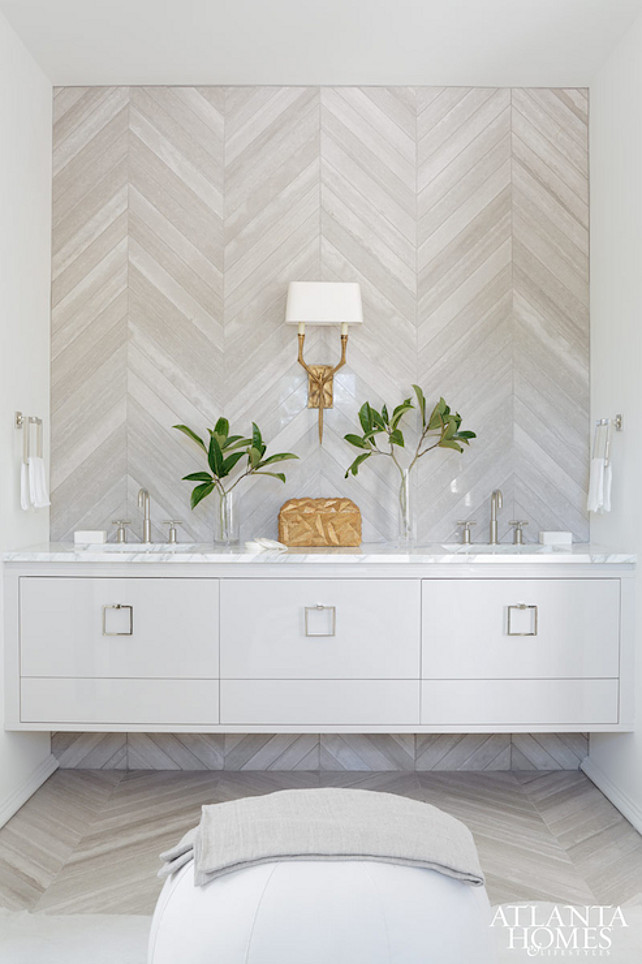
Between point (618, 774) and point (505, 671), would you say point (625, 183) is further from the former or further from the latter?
point (618, 774)

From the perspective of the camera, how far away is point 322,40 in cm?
316

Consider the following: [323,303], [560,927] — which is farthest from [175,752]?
[323,303]

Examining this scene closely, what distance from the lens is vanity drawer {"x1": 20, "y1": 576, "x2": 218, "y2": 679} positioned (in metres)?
3.07

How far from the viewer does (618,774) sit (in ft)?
10.4

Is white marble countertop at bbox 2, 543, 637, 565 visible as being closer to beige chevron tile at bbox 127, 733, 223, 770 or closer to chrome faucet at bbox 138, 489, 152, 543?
chrome faucet at bbox 138, 489, 152, 543

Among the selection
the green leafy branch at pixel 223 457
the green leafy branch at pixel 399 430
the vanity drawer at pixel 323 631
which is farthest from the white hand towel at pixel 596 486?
Answer: the green leafy branch at pixel 223 457

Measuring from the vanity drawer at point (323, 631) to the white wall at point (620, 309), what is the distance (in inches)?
31.3

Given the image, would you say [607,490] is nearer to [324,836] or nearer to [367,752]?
[367,752]

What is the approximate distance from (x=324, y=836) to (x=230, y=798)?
1.56 metres

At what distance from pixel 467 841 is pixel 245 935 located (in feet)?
1.61

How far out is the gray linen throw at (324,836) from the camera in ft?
5.57

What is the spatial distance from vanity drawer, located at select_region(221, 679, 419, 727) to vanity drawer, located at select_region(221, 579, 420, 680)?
30 millimetres

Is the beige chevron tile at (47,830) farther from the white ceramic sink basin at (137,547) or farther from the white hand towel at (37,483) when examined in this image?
the white hand towel at (37,483)

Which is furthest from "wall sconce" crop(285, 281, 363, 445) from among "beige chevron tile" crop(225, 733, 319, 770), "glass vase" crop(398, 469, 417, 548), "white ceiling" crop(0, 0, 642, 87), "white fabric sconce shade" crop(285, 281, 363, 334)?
"beige chevron tile" crop(225, 733, 319, 770)
